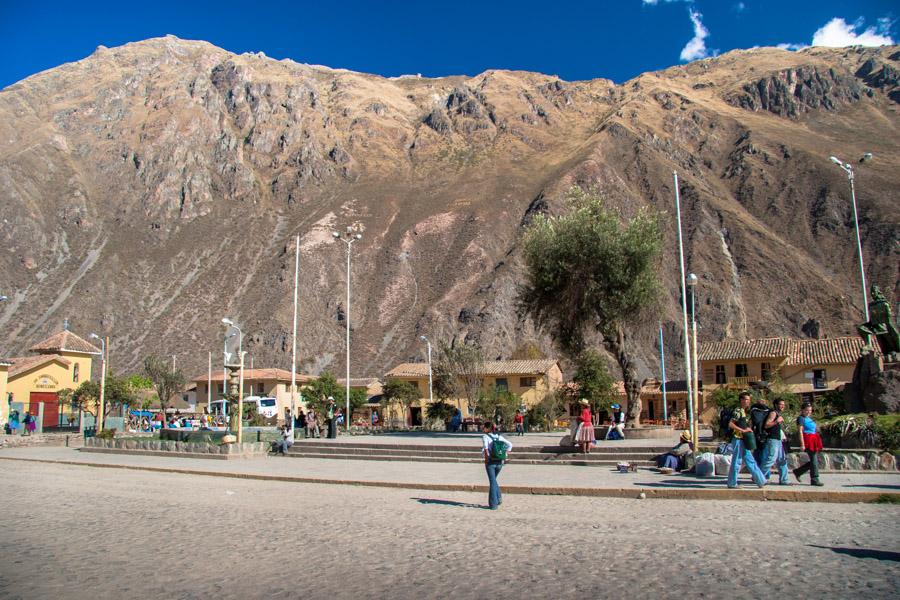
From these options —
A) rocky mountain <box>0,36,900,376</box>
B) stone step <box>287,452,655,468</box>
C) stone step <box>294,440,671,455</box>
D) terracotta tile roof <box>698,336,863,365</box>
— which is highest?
rocky mountain <box>0,36,900,376</box>

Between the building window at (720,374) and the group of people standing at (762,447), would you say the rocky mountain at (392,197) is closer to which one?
the building window at (720,374)

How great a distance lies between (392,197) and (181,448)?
8619 centimetres

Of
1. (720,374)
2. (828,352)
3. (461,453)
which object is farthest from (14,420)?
(828,352)

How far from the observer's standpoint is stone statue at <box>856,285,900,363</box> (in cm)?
1729

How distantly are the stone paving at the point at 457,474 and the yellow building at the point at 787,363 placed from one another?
1273 inches

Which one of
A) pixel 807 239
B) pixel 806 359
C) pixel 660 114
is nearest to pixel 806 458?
pixel 806 359

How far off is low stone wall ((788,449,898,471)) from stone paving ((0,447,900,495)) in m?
0.38

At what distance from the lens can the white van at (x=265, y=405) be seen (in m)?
52.5

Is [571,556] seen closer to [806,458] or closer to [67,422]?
[806,458]

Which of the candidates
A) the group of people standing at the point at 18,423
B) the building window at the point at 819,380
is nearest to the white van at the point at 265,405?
the group of people standing at the point at 18,423

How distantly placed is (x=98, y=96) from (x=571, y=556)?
145m

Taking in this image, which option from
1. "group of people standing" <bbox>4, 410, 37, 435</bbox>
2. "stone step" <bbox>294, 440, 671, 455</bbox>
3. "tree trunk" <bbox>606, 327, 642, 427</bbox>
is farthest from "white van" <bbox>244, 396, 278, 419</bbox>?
"tree trunk" <bbox>606, 327, 642, 427</bbox>

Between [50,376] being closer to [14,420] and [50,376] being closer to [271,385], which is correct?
[14,420]

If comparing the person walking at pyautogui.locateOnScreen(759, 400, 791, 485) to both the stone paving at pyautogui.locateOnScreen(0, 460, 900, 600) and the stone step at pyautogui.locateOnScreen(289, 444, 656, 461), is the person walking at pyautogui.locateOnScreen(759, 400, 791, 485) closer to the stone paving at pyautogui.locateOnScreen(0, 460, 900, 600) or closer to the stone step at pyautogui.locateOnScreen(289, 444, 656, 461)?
the stone paving at pyautogui.locateOnScreen(0, 460, 900, 600)
